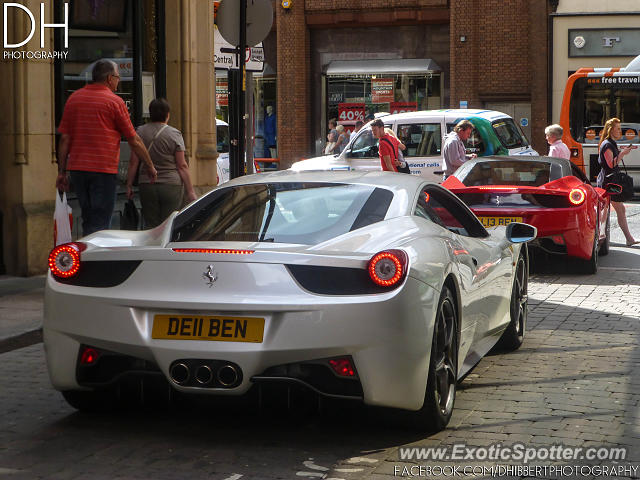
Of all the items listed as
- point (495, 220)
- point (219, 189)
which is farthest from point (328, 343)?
point (495, 220)

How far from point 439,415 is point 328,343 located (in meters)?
0.81

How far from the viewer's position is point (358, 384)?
494cm

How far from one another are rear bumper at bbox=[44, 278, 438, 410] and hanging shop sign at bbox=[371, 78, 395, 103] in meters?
29.9

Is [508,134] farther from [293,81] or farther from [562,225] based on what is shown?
[293,81]

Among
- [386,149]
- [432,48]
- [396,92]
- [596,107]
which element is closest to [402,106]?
[396,92]

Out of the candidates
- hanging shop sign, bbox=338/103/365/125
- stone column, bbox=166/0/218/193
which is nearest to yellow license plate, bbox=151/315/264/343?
stone column, bbox=166/0/218/193

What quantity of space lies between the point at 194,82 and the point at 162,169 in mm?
5239

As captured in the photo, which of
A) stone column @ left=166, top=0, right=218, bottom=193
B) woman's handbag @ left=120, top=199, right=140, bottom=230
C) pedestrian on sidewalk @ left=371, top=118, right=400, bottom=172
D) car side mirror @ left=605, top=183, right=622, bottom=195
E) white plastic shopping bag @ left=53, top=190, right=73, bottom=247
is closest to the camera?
white plastic shopping bag @ left=53, top=190, right=73, bottom=247

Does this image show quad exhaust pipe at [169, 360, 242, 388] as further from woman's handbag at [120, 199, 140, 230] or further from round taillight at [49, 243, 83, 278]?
woman's handbag at [120, 199, 140, 230]

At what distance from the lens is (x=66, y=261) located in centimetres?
532

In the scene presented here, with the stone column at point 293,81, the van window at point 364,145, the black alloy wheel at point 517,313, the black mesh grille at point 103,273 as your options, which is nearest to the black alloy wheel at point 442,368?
the black mesh grille at point 103,273

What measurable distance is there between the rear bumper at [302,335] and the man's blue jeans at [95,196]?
4643mm

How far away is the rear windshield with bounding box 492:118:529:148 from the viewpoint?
18.8 metres

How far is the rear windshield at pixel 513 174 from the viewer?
12.1 metres
